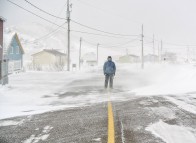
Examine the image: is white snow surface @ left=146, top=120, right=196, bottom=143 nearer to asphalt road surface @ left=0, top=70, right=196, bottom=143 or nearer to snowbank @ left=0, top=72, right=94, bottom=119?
asphalt road surface @ left=0, top=70, right=196, bottom=143

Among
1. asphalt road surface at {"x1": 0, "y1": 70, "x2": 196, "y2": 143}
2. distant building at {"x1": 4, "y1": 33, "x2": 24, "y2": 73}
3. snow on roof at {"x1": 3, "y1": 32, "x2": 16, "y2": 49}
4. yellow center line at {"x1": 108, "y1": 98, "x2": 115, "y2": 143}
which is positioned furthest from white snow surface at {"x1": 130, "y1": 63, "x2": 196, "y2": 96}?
snow on roof at {"x1": 3, "y1": 32, "x2": 16, "y2": 49}

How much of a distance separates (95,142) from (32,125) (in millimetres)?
2032

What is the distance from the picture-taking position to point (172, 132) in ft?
17.0

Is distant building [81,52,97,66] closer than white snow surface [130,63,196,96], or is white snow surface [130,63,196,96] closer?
white snow surface [130,63,196,96]

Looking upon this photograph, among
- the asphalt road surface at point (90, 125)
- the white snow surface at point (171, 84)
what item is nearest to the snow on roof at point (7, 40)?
the white snow surface at point (171, 84)

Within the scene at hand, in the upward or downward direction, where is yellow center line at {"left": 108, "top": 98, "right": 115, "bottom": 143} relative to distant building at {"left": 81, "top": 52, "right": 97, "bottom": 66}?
downward

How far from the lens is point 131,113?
703 centimetres

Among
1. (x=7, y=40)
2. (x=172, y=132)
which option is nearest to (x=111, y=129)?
(x=172, y=132)

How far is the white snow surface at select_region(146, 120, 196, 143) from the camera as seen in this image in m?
4.71

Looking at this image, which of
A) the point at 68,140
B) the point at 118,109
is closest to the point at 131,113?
the point at 118,109

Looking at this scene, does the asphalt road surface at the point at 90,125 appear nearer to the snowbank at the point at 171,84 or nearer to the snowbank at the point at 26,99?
the snowbank at the point at 26,99

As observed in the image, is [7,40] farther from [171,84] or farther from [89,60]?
[89,60]

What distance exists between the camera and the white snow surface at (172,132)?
15.5 ft

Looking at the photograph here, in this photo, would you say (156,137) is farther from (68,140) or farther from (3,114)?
(3,114)
